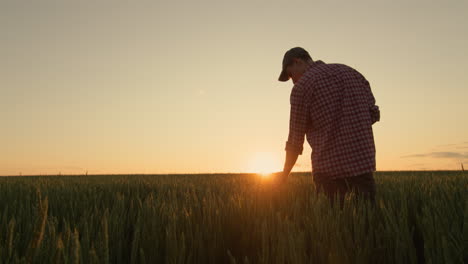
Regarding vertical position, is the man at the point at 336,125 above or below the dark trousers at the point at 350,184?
above

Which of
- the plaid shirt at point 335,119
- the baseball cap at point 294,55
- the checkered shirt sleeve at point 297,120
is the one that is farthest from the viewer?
the baseball cap at point 294,55

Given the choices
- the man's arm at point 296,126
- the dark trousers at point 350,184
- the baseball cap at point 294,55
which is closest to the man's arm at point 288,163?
the man's arm at point 296,126

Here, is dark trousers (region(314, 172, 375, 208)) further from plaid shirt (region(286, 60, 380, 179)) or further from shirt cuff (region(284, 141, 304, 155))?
shirt cuff (region(284, 141, 304, 155))

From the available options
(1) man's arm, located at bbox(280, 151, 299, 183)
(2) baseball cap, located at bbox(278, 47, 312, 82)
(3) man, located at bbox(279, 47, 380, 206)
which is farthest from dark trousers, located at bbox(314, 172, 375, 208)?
(2) baseball cap, located at bbox(278, 47, 312, 82)

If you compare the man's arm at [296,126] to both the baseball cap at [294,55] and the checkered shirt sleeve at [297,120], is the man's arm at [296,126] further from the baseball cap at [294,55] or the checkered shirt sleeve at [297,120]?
Answer: the baseball cap at [294,55]

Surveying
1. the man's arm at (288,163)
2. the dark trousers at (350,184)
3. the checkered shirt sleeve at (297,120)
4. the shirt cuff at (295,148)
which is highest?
the checkered shirt sleeve at (297,120)

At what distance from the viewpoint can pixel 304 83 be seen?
353 cm

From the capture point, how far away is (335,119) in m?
3.40

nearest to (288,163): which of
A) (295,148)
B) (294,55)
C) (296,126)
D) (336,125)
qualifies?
(295,148)

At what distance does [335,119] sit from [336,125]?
6 cm

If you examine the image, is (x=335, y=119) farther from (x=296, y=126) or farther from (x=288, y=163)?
(x=288, y=163)

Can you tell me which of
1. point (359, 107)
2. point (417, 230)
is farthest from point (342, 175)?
A: point (417, 230)

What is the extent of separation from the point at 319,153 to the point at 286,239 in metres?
2.41

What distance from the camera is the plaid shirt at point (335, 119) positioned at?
3.36m
